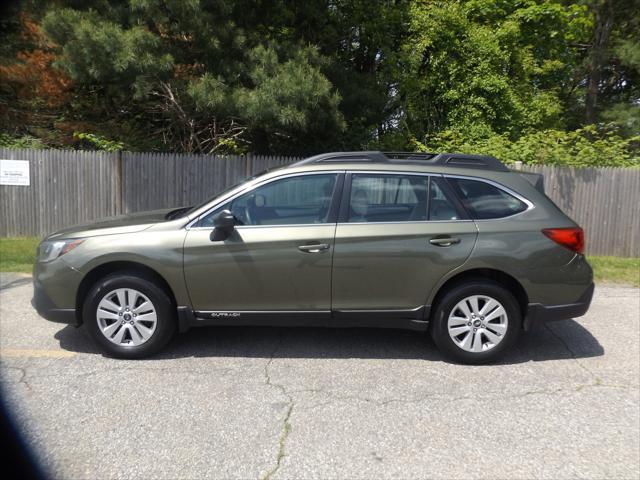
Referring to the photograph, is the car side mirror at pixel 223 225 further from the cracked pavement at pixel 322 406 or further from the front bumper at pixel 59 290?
the front bumper at pixel 59 290

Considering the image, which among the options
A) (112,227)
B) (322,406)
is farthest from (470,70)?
(322,406)

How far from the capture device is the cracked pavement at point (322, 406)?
9.75 ft

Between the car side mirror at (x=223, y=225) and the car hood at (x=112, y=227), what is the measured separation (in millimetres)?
611

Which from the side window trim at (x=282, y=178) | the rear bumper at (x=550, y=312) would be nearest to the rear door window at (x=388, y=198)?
the side window trim at (x=282, y=178)

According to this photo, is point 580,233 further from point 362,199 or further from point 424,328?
point 362,199

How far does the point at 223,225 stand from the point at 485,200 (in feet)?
7.52

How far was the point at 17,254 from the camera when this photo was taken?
29.0ft

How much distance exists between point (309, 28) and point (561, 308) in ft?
35.5

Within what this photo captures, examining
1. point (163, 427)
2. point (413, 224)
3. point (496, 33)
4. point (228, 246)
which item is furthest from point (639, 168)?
point (163, 427)

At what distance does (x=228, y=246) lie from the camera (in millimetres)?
4367

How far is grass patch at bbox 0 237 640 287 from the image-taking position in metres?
Answer: 7.98

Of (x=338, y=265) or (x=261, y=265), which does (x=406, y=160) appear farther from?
(x=261, y=265)

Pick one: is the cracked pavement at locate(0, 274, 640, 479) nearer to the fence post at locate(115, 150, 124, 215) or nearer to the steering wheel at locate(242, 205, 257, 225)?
the steering wheel at locate(242, 205, 257, 225)

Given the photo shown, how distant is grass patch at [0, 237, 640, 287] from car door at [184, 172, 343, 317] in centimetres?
488
